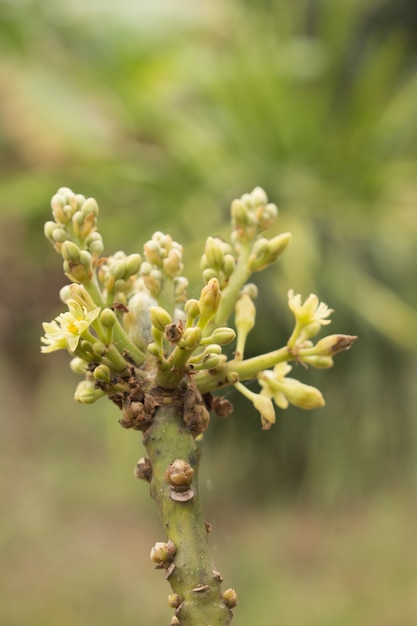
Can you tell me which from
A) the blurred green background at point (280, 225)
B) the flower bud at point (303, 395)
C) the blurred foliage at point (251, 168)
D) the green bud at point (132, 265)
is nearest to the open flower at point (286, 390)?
the flower bud at point (303, 395)

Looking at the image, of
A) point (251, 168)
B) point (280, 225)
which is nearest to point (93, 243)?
point (280, 225)

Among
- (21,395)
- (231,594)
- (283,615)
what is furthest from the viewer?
(21,395)

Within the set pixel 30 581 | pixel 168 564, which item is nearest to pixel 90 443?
pixel 30 581

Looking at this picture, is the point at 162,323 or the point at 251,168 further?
the point at 251,168

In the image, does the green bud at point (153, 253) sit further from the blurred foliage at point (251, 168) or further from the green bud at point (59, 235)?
the blurred foliage at point (251, 168)

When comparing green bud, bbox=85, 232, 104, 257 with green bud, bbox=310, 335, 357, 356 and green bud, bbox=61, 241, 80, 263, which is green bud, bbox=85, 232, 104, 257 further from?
green bud, bbox=310, 335, 357, 356

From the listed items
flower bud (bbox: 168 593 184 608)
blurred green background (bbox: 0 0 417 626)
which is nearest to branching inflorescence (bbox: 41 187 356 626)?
flower bud (bbox: 168 593 184 608)

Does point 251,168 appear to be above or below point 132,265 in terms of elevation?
above

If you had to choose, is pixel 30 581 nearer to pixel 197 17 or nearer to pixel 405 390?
pixel 405 390

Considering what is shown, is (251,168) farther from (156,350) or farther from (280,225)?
(156,350)
